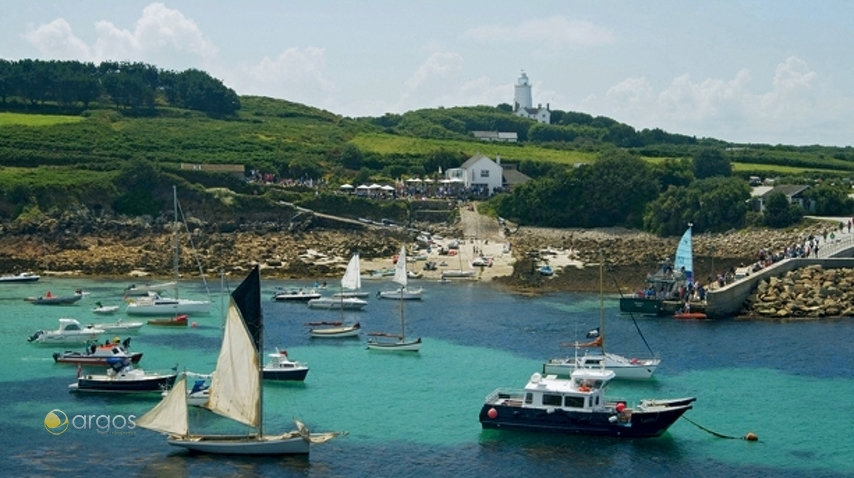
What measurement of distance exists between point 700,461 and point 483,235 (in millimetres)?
73534

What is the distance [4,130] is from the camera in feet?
461

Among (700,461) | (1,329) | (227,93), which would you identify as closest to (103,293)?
(1,329)

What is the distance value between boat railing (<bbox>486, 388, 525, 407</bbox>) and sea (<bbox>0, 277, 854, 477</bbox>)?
1264 millimetres

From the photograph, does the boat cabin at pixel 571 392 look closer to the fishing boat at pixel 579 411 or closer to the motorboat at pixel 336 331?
the fishing boat at pixel 579 411

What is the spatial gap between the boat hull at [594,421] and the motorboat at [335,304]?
34781 millimetres

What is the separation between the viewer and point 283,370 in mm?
59875

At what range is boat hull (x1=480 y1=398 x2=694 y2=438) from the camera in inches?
1959

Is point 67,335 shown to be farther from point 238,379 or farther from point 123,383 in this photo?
point 238,379

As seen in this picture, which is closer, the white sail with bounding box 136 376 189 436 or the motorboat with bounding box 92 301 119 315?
the white sail with bounding box 136 376 189 436

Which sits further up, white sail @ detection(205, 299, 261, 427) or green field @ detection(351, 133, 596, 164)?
green field @ detection(351, 133, 596, 164)

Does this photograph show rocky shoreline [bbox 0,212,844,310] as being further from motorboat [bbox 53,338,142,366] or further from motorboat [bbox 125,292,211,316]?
motorboat [bbox 53,338,142,366]

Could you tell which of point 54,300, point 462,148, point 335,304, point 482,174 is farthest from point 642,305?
point 462,148

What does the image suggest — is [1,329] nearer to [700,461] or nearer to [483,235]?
[700,461]

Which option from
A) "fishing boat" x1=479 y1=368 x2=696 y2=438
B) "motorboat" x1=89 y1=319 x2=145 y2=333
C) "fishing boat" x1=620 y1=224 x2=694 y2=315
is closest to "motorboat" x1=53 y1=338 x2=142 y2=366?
"motorboat" x1=89 y1=319 x2=145 y2=333
